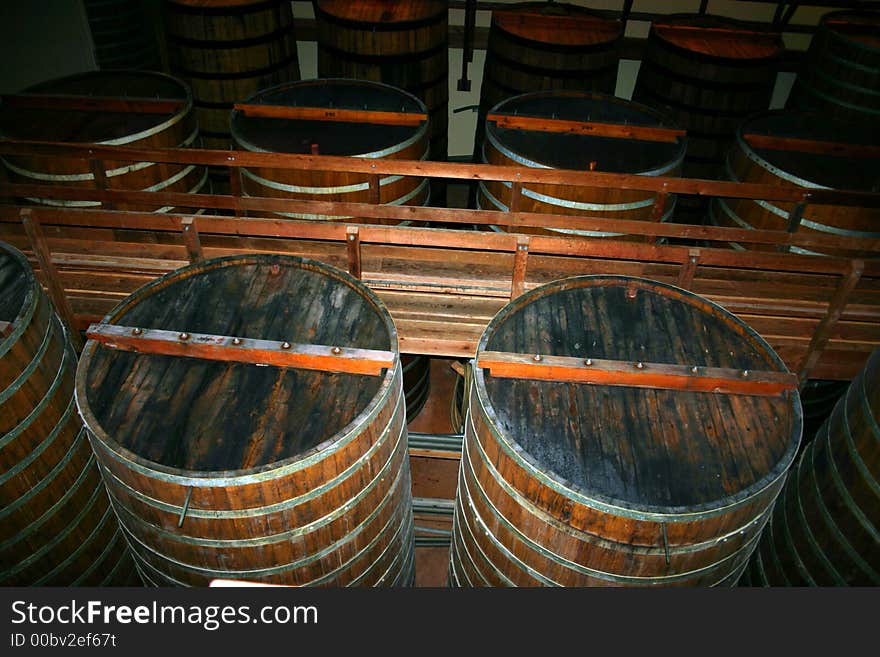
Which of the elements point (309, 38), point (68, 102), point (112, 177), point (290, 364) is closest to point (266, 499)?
point (290, 364)

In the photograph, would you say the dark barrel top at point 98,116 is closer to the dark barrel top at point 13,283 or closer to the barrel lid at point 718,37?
the dark barrel top at point 13,283

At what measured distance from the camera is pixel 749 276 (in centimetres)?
548

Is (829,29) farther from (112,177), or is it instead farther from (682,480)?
(112,177)

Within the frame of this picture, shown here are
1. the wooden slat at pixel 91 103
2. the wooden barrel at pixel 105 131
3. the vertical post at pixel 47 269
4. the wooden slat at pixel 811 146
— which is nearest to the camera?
the vertical post at pixel 47 269

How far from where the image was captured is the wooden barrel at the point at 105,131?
5.44 meters

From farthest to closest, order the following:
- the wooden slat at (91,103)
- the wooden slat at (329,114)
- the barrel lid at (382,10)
A: 1. the barrel lid at (382,10)
2. the wooden slat at (91,103)
3. the wooden slat at (329,114)

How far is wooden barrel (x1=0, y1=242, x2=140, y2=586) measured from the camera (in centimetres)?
355

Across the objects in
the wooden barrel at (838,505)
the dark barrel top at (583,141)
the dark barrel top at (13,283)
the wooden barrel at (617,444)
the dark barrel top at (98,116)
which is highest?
the dark barrel top at (583,141)

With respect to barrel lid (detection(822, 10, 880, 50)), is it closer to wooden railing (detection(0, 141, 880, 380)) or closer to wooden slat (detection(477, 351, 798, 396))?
wooden railing (detection(0, 141, 880, 380))

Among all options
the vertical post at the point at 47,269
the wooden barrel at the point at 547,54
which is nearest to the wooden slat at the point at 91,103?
the vertical post at the point at 47,269

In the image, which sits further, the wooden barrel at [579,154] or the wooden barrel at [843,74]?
the wooden barrel at [843,74]

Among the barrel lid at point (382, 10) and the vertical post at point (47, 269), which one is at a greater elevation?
the barrel lid at point (382, 10)

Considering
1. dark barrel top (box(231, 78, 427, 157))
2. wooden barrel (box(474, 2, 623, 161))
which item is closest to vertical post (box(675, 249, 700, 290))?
dark barrel top (box(231, 78, 427, 157))

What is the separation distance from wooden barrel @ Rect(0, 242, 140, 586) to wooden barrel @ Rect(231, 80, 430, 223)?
2090 mm
